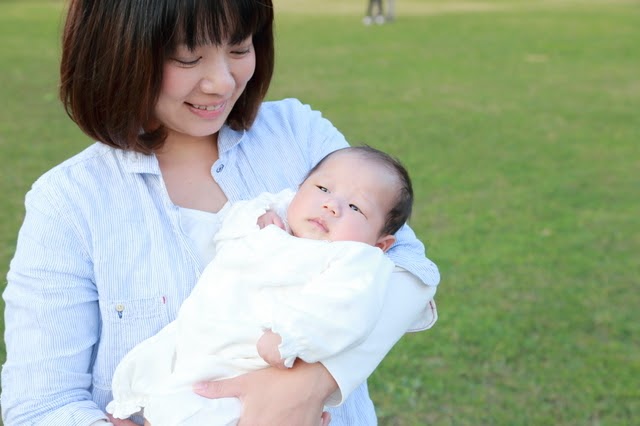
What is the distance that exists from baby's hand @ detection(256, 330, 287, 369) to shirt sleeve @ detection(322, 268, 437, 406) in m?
0.10

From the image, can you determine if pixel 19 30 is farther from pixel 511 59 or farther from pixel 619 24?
pixel 619 24

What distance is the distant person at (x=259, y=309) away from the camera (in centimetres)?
175

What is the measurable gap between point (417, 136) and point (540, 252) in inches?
130

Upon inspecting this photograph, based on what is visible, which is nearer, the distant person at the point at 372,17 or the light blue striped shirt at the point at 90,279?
the light blue striped shirt at the point at 90,279

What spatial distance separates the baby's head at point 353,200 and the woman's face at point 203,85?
27 cm

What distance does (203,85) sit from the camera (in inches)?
78.7

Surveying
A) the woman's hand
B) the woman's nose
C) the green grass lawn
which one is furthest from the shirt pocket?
the green grass lawn

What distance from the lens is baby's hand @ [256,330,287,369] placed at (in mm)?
1747

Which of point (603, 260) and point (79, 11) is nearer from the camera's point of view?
point (79, 11)

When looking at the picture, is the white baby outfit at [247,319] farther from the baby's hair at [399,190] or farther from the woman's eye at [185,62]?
the woman's eye at [185,62]

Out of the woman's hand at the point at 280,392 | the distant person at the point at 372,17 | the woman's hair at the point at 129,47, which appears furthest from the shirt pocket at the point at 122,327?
the distant person at the point at 372,17

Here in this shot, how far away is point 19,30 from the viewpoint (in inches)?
674

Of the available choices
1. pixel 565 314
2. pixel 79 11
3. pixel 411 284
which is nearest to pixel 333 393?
pixel 411 284

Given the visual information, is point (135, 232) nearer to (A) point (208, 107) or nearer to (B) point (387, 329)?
(A) point (208, 107)
